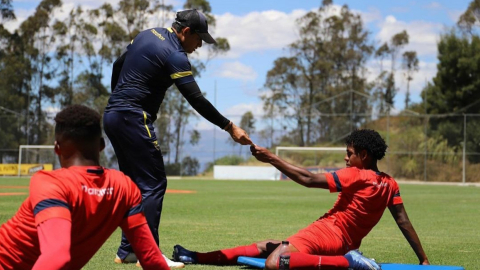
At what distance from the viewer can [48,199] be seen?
334 centimetres

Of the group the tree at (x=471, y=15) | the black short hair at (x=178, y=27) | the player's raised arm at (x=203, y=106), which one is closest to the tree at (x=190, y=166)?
the tree at (x=471, y=15)

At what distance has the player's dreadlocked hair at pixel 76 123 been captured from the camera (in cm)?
355

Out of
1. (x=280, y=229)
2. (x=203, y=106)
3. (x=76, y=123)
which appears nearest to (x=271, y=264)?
(x=203, y=106)

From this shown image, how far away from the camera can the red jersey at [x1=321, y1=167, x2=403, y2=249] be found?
604cm

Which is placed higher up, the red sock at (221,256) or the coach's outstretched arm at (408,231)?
the coach's outstretched arm at (408,231)

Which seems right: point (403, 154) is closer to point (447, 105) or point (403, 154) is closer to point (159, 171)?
point (447, 105)

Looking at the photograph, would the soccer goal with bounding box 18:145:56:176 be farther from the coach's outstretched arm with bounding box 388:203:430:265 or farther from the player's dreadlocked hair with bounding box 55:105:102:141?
the player's dreadlocked hair with bounding box 55:105:102:141

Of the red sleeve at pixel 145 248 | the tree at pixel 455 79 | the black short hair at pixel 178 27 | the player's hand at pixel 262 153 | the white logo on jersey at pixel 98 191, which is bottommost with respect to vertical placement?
the red sleeve at pixel 145 248

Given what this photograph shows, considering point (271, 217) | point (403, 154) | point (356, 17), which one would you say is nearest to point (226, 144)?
point (403, 154)

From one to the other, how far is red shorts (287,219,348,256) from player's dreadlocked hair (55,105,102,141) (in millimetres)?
2738

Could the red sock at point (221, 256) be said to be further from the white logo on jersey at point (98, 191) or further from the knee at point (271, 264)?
the white logo on jersey at point (98, 191)

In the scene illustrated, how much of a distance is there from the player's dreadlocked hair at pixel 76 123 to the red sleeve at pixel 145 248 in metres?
0.51

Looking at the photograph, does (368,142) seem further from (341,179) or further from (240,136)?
(240,136)

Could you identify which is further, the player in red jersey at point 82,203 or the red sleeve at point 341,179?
the red sleeve at point 341,179
